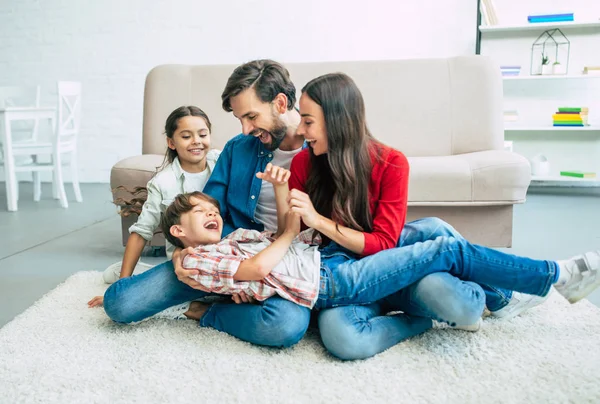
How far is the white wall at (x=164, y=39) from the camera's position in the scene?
4.76 metres

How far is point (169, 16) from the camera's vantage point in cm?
505

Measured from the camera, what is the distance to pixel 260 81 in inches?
69.7

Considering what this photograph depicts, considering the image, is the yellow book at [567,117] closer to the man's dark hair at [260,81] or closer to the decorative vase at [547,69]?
the decorative vase at [547,69]

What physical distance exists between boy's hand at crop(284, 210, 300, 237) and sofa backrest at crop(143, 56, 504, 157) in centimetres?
138

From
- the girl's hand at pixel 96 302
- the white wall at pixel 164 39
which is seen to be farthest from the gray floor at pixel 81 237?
the white wall at pixel 164 39

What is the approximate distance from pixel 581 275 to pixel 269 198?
953 mm

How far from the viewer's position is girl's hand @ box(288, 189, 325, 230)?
1474 mm

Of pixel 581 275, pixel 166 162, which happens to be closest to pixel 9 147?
pixel 166 162

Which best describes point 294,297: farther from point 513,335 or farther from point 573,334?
point 573,334

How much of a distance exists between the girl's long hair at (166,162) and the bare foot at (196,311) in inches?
24.3

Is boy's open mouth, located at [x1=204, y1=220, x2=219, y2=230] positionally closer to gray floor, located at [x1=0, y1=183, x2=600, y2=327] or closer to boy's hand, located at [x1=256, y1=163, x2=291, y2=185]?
boy's hand, located at [x1=256, y1=163, x2=291, y2=185]

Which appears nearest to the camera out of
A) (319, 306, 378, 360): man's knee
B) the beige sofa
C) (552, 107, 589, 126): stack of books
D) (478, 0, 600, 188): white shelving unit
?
(319, 306, 378, 360): man's knee

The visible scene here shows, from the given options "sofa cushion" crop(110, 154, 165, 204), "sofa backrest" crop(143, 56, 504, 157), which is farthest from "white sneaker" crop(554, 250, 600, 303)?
"sofa cushion" crop(110, 154, 165, 204)

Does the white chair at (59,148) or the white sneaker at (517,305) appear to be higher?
the white chair at (59,148)
